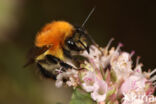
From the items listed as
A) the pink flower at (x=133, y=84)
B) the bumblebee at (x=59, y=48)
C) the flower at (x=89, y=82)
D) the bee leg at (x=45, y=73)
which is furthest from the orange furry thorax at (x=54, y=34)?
the pink flower at (x=133, y=84)

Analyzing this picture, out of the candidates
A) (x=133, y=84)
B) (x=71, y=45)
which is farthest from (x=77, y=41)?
(x=133, y=84)

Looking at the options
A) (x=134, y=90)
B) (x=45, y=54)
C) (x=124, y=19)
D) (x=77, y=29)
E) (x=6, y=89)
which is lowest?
(x=6, y=89)

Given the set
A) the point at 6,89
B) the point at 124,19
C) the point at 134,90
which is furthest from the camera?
the point at 124,19

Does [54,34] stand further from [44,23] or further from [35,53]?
[44,23]

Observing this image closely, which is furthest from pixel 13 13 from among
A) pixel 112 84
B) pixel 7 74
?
pixel 112 84

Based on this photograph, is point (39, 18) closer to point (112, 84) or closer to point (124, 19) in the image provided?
point (124, 19)

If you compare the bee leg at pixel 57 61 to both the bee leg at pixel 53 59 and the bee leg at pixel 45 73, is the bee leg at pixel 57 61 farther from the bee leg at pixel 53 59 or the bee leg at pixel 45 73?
the bee leg at pixel 45 73

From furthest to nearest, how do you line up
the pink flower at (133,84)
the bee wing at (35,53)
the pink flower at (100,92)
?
1. the bee wing at (35,53)
2. the pink flower at (133,84)
3. the pink flower at (100,92)
